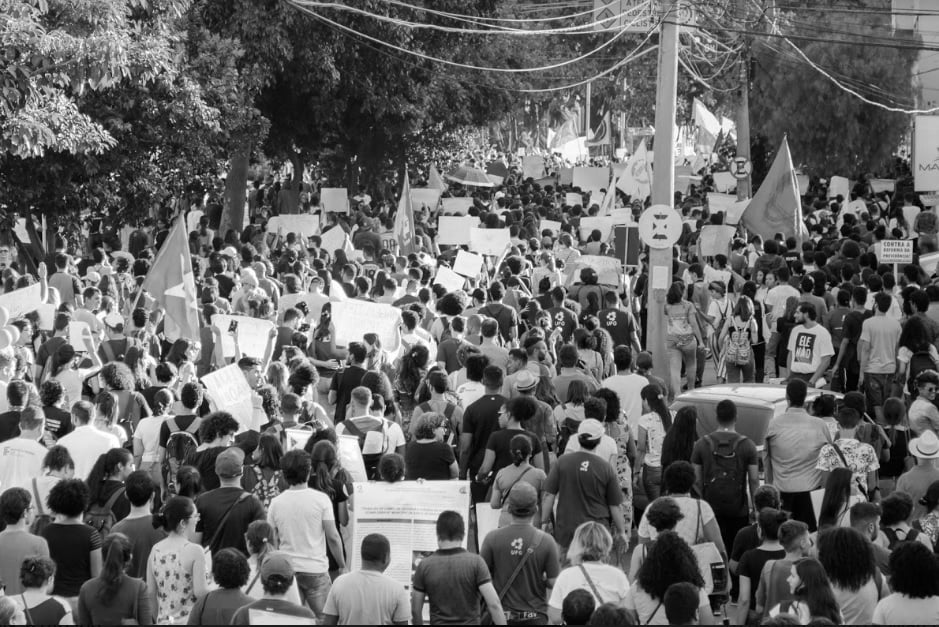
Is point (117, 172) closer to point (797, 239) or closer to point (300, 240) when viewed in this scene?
point (300, 240)

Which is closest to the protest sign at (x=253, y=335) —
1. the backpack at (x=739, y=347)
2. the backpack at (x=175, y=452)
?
the backpack at (x=175, y=452)

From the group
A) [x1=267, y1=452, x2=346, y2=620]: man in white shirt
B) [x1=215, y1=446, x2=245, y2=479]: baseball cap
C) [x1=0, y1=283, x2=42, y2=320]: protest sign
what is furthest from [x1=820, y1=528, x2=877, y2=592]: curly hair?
[x1=0, y1=283, x2=42, y2=320]: protest sign

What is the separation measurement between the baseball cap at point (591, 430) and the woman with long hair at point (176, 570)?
8.45 ft

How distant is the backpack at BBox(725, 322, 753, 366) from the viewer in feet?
49.6

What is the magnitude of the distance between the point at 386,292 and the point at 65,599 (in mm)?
7152

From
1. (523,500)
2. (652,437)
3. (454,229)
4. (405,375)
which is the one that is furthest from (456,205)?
(523,500)

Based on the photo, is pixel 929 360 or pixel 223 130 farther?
pixel 223 130

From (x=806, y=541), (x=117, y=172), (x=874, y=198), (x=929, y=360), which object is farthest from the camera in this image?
(x=874, y=198)

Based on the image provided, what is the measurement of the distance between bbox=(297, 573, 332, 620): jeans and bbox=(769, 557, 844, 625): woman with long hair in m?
2.60

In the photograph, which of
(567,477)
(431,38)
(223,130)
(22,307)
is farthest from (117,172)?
(567,477)

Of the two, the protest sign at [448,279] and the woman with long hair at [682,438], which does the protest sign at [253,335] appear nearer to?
the protest sign at [448,279]

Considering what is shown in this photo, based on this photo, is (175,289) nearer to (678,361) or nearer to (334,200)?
(678,361)

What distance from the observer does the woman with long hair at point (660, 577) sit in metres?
6.56

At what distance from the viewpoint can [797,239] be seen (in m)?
21.9
